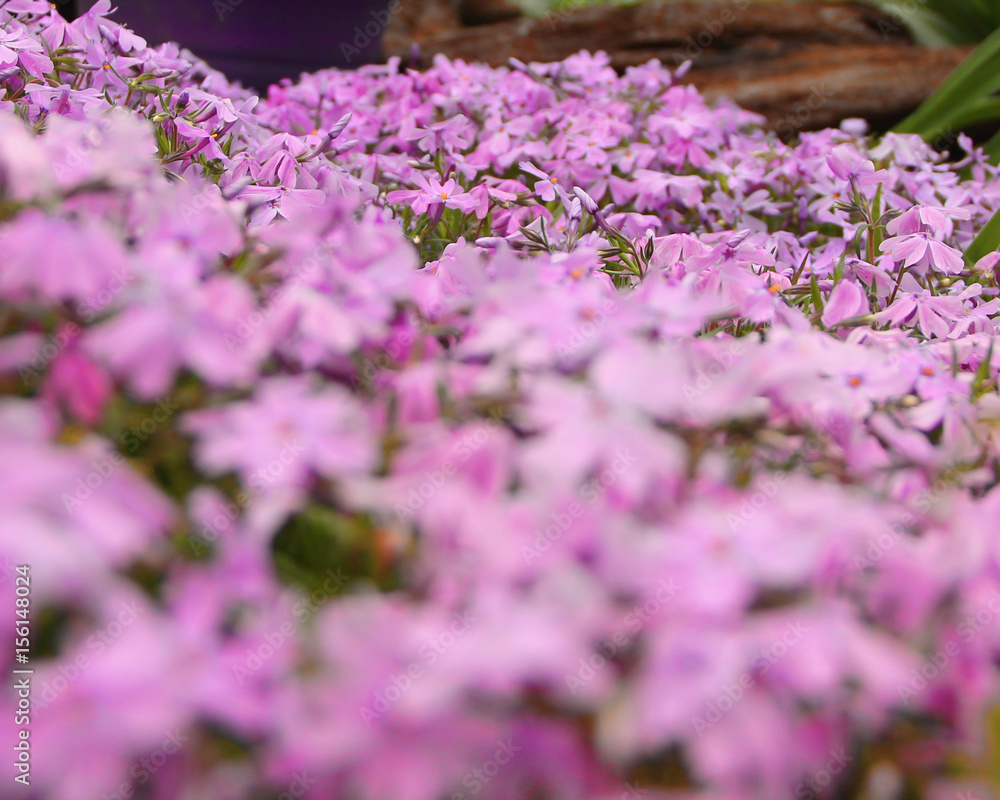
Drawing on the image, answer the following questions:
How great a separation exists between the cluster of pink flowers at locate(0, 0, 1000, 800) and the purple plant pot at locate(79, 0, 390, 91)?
2755 mm

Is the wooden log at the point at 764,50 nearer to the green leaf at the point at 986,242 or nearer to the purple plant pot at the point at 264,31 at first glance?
the purple plant pot at the point at 264,31

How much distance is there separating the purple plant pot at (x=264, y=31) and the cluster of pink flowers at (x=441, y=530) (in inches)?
108

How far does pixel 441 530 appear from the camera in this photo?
573 mm

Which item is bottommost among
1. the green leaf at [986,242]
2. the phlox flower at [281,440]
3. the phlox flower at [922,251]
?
the green leaf at [986,242]

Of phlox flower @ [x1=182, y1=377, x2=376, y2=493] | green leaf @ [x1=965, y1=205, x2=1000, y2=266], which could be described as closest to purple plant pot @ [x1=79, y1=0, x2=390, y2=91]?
green leaf @ [x1=965, y1=205, x2=1000, y2=266]

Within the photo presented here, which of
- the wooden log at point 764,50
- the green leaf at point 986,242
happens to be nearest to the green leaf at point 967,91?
the wooden log at point 764,50

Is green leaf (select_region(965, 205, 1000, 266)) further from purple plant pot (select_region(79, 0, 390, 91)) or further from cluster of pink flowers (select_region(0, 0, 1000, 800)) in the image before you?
purple plant pot (select_region(79, 0, 390, 91))

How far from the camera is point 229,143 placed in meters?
1.84

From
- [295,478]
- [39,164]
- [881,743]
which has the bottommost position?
[881,743]

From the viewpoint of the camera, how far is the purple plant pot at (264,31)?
3209mm

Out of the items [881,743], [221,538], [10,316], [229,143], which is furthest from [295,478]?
[229,143]

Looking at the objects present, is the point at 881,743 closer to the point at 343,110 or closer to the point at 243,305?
the point at 243,305

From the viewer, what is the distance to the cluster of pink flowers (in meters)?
0.51

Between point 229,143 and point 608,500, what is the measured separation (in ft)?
5.16
